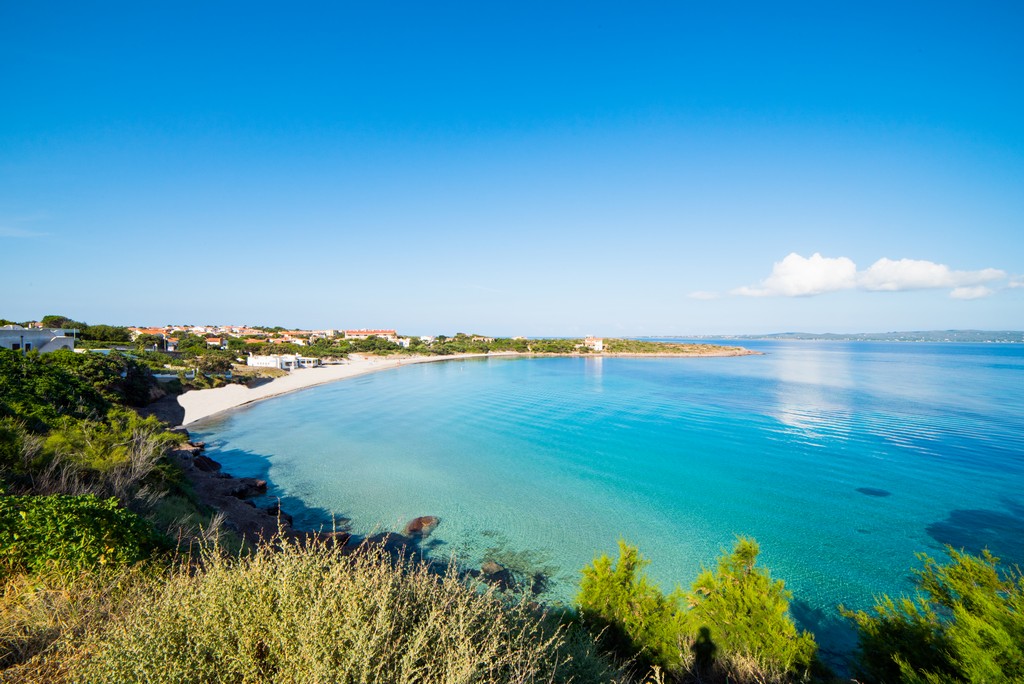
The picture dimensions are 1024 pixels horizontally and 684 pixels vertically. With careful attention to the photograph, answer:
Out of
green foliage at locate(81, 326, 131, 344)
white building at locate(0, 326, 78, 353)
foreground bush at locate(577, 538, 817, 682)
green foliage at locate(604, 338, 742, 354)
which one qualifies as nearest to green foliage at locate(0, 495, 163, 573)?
foreground bush at locate(577, 538, 817, 682)

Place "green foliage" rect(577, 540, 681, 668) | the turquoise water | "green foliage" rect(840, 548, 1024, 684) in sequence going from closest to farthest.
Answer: "green foliage" rect(840, 548, 1024, 684), "green foliage" rect(577, 540, 681, 668), the turquoise water

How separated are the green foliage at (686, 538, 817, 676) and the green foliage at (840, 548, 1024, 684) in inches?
35.9

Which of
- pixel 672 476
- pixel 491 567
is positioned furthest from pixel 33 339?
pixel 672 476

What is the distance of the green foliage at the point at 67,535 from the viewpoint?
16.7ft

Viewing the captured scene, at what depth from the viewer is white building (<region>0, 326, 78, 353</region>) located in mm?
29203

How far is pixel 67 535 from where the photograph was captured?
5414 mm

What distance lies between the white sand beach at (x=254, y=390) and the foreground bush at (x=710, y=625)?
3254cm

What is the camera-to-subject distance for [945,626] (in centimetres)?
616

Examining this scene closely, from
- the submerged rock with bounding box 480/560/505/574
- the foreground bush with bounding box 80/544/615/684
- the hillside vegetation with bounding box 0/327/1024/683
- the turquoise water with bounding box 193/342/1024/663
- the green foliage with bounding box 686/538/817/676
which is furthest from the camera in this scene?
the turquoise water with bounding box 193/342/1024/663

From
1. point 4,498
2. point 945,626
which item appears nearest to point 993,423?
point 945,626

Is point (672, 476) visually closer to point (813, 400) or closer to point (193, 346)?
point (813, 400)

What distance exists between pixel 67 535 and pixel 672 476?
2012cm

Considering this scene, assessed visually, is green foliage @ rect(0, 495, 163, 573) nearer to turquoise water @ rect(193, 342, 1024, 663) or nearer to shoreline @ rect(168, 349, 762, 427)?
turquoise water @ rect(193, 342, 1024, 663)

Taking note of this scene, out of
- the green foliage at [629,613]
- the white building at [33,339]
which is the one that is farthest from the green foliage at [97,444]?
the white building at [33,339]
